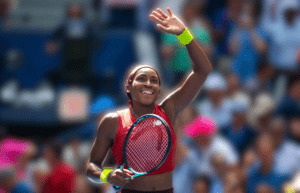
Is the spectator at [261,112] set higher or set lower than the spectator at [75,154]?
higher

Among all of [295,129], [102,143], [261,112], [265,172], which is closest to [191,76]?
[102,143]

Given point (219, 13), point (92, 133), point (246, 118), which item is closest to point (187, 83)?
point (246, 118)

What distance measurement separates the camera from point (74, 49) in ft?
29.2

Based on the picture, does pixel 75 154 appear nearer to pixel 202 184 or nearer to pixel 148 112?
pixel 202 184

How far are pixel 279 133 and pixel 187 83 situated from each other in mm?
2683

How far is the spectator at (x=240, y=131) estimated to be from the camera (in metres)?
6.64

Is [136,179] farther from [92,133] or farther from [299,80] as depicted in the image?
[92,133]

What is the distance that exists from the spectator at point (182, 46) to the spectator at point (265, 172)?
2.79 meters

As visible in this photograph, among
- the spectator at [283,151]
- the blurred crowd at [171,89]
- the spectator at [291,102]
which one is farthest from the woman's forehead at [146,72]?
the spectator at [291,102]

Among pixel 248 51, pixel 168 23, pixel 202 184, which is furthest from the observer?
pixel 248 51

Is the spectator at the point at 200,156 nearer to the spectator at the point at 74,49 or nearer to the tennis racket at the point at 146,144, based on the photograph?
the tennis racket at the point at 146,144

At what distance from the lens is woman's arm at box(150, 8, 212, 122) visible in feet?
11.5

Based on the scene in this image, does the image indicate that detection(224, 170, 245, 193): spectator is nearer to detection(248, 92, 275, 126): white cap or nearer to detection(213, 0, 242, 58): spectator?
detection(248, 92, 275, 126): white cap

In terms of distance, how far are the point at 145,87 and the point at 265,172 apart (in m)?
2.65
